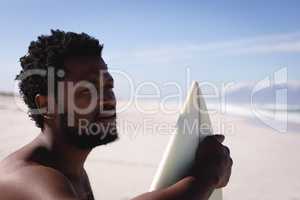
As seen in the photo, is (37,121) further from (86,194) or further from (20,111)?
(20,111)

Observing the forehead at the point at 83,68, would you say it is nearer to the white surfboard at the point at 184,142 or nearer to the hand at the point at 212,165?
the white surfboard at the point at 184,142

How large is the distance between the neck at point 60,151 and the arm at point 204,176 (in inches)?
24.3

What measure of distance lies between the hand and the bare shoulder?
47cm

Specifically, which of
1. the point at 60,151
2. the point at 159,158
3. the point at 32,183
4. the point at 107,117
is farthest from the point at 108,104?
the point at 159,158

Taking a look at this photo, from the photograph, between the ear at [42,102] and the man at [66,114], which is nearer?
the man at [66,114]

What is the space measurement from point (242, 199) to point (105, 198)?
5.98 ft

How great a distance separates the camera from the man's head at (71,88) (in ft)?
6.39

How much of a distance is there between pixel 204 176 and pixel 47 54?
95 centimetres

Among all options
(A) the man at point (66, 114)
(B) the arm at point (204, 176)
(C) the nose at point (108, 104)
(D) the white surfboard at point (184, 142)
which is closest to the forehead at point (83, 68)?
(A) the man at point (66, 114)

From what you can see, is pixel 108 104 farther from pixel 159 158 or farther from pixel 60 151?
pixel 159 158

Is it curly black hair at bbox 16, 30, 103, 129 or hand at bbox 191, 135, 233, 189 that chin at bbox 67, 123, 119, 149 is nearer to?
curly black hair at bbox 16, 30, 103, 129

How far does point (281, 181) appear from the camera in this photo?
7016 millimetres

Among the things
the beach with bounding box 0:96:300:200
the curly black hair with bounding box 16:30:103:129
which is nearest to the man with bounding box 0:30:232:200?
the curly black hair with bounding box 16:30:103:129

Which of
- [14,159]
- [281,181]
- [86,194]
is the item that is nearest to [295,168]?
[281,181]
